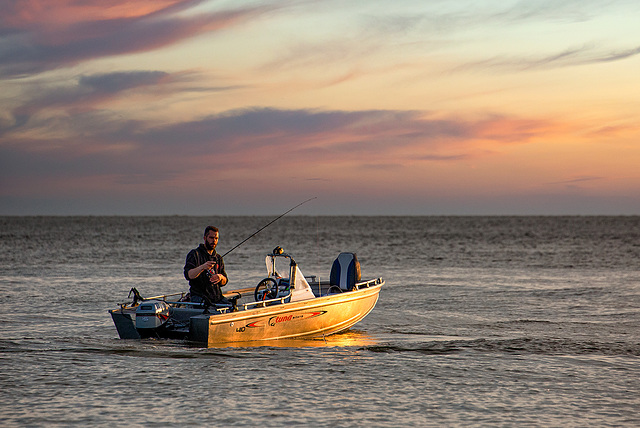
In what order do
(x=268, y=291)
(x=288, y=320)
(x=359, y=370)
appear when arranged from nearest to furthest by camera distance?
1. (x=359, y=370)
2. (x=288, y=320)
3. (x=268, y=291)

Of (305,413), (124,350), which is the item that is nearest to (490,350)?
(305,413)

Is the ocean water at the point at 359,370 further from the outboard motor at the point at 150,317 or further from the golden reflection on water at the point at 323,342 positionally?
the outboard motor at the point at 150,317

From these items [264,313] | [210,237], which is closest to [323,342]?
[264,313]

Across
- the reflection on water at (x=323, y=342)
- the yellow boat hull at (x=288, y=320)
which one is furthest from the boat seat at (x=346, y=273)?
the reflection on water at (x=323, y=342)

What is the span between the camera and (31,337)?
44.8 feet

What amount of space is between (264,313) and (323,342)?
6.16 feet

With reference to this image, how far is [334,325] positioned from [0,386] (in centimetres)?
684

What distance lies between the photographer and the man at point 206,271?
11891 mm

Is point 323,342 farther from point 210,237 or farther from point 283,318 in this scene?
point 210,237

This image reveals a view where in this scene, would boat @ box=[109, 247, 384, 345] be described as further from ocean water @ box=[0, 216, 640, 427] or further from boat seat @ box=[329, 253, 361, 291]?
ocean water @ box=[0, 216, 640, 427]

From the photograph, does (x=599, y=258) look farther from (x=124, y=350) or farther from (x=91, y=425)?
(x=91, y=425)

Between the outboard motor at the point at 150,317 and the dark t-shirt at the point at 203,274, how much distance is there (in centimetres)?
69

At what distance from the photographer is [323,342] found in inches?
533

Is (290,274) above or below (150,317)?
above
